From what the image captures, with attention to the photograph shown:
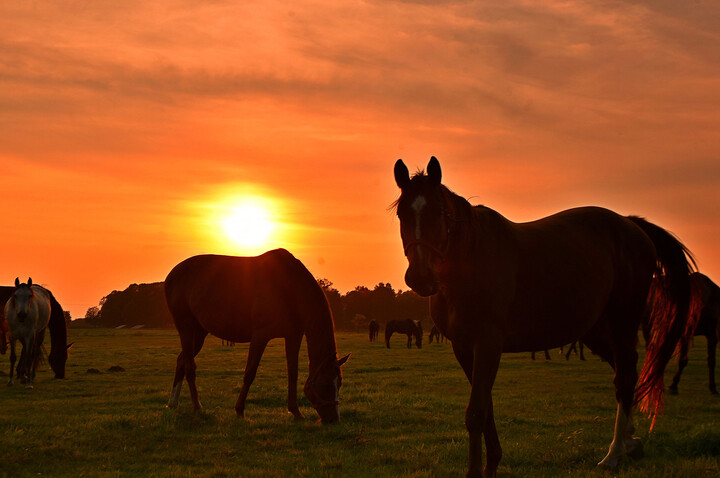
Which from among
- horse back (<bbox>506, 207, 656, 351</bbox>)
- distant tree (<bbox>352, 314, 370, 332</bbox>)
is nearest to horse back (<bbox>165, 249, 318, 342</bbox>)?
horse back (<bbox>506, 207, 656, 351</bbox>)

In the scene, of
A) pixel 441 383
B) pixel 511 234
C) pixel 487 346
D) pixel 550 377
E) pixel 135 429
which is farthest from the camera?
pixel 550 377

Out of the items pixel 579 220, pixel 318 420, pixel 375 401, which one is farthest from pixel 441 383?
pixel 579 220

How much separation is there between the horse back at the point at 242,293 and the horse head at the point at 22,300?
6.48m

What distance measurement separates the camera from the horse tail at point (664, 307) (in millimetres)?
7293

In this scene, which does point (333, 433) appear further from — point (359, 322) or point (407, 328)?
point (359, 322)

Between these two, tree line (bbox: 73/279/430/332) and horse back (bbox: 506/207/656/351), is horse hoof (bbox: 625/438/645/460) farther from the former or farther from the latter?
tree line (bbox: 73/279/430/332)

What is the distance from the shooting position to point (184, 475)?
6652 mm

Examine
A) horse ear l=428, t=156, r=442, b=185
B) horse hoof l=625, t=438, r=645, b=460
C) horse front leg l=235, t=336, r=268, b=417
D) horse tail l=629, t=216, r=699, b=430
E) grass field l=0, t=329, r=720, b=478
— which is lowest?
grass field l=0, t=329, r=720, b=478

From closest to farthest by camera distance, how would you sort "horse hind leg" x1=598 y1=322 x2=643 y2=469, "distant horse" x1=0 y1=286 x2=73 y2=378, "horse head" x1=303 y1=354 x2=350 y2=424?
Result: 1. "horse hind leg" x1=598 y1=322 x2=643 y2=469
2. "horse head" x1=303 y1=354 x2=350 y2=424
3. "distant horse" x1=0 y1=286 x2=73 y2=378

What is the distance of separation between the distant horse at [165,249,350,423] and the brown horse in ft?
14.2

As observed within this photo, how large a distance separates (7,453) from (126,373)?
1420 cm

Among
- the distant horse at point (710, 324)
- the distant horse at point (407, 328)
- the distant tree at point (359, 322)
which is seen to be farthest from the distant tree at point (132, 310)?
the distant horse at point (710, 324)

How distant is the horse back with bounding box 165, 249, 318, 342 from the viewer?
10.7 m

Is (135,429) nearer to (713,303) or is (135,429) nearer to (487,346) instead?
(487,346)
